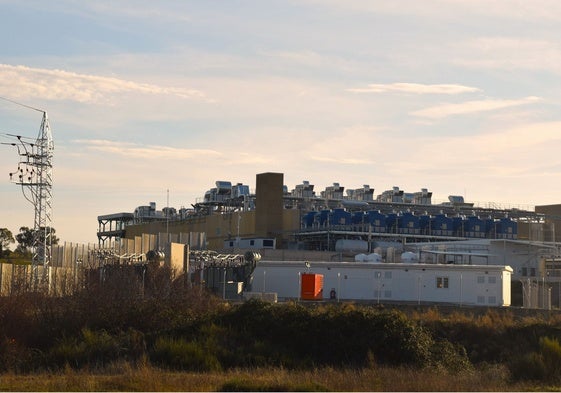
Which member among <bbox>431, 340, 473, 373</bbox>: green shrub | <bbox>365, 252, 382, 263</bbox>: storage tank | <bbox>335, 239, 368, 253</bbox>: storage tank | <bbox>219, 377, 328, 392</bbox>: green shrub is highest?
<bbox>335, 239, 368, 253</bbox>: storage tank

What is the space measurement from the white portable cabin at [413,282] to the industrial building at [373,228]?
5.62 metres

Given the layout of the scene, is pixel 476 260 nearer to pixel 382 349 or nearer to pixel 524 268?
pixel 524 268

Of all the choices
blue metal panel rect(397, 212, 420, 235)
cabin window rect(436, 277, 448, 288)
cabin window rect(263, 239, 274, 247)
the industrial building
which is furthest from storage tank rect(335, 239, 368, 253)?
cabin window rect(436, 277, 448, 288)

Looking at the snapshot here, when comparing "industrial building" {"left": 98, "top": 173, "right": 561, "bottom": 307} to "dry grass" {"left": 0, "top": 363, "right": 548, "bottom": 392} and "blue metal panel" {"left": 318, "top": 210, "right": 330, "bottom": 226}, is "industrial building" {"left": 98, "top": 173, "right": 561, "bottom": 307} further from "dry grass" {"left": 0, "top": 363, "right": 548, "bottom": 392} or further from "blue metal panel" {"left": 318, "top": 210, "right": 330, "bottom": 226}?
"dry grass" {"left": 0, "top": 363, "right": 548, "bottom": 392}

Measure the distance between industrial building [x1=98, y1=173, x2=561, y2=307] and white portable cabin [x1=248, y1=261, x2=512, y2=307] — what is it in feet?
18.4

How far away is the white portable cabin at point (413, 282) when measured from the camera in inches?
2456

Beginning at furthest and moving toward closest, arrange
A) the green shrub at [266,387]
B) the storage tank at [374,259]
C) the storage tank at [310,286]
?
the storage tank at [374,259], the storage tank at [310,286], the green shrub at [266,387]

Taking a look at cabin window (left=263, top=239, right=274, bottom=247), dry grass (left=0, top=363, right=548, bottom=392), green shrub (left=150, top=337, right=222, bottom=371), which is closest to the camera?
dry grass (left=0, top=363, right=548, bottom=392)

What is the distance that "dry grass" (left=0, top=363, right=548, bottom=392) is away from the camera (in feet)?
81.5

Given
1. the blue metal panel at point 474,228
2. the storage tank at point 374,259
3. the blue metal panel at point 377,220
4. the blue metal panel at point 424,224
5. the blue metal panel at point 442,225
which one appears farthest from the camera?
the blue metal panel at point 474,228

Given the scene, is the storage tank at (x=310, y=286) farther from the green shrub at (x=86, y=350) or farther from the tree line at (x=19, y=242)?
the tree line at (x=19, y=242)

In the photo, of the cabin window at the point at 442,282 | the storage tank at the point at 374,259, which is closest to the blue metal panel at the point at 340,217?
the storage tank at the point at 374,259

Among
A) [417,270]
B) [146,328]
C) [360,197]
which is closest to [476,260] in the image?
[417,270]

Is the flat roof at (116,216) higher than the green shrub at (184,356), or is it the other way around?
the flat roof at (116,216)
